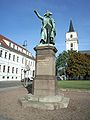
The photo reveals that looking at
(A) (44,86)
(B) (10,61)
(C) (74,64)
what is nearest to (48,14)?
(A) (44,86)

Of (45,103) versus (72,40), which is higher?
(72,40)

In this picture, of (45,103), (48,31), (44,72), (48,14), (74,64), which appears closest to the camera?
(45,103)

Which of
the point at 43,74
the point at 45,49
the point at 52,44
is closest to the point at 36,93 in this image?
the point at 43,74

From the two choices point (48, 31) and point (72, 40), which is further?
point (72, 40)

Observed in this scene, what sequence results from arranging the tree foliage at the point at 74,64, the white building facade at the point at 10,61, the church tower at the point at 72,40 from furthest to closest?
1. the church tower at the point at 72,40
2. the tree foliage at the point at 74,64
3. the white building facade at the point at 10,61

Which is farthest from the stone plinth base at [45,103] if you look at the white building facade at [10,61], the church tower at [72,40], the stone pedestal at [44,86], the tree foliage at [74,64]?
the church tower at [72,40]

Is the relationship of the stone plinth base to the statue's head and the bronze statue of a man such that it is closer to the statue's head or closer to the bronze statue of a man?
the bronze statue of a man

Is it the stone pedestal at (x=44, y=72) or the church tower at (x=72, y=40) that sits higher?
the church tower at (x=72, y=40)

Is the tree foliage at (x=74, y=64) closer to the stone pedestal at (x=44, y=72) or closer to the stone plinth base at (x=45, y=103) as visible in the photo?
the stone pedestal at (x=44, y=72)

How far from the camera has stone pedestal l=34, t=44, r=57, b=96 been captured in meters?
9.99

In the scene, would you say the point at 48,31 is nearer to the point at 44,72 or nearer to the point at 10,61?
the point at 44,72

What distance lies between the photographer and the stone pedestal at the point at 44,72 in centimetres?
999

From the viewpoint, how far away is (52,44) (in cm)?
1154

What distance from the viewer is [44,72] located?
1044cm
